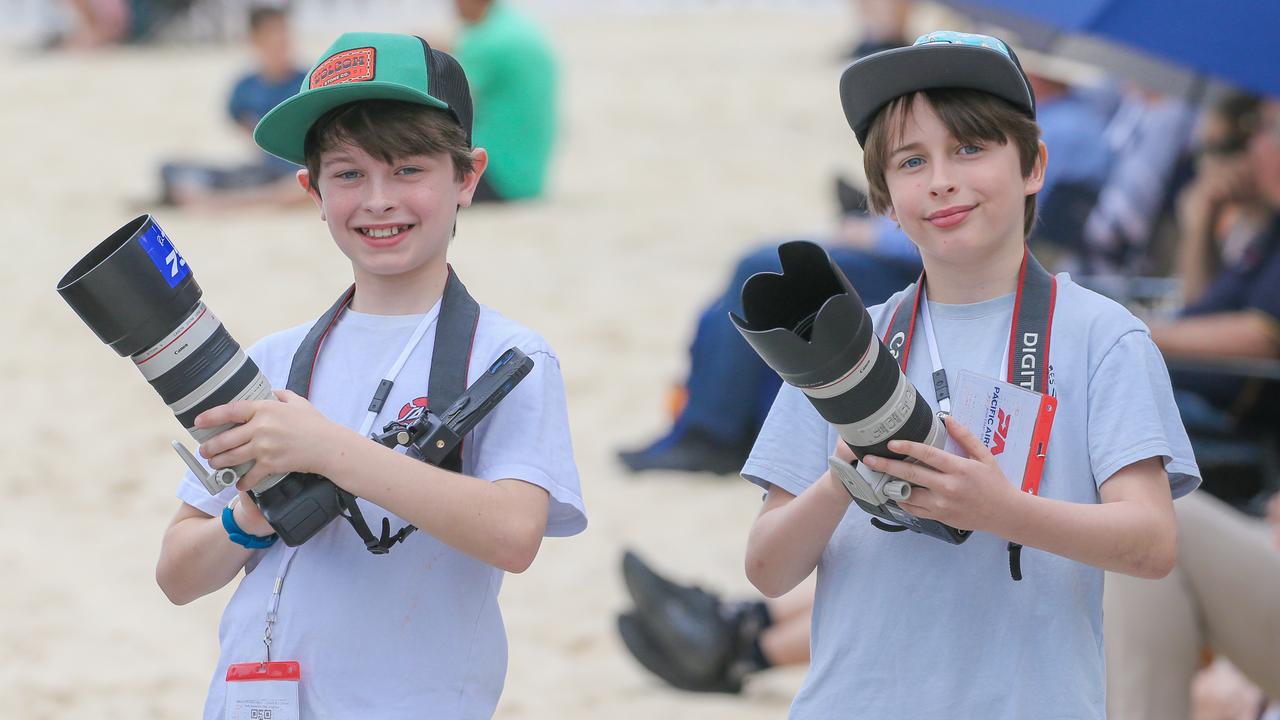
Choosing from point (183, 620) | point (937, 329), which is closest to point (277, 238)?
point (183, 620)

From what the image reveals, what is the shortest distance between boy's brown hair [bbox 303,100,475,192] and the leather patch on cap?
0.06 meters

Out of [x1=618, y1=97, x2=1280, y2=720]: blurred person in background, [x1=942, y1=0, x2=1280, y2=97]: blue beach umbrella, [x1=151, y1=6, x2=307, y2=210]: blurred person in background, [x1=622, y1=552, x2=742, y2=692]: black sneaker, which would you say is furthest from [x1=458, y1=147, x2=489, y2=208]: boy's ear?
[x1=151, y1=6, x2=307, y2=210]: blurred person in background

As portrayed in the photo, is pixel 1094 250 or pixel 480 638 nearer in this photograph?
pixel 480 638

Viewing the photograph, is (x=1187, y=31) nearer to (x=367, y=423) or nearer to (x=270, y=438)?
(x=367, y=423)

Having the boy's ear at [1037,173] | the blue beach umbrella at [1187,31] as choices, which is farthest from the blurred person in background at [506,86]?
the boy's ear at [1037,173]

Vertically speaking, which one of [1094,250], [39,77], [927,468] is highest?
[39,77]

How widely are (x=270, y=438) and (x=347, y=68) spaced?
540 mm

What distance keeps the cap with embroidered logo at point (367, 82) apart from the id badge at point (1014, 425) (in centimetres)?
82

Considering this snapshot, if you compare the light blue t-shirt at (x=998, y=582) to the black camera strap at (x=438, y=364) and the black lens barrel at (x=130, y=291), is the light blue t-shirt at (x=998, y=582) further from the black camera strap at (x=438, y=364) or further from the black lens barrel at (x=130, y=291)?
the black lens barrel at (x=130, y=291)

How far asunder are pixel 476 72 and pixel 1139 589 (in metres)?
6.80

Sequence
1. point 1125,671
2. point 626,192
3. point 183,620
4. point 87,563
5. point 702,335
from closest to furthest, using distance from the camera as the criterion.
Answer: point 1125,671, point 183,620, point 87,563, point 702,335, point 626,192

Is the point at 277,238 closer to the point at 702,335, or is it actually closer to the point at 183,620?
the point at 702,335

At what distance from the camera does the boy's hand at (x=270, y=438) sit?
1928mm

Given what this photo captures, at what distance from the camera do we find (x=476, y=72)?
30.8 feet
